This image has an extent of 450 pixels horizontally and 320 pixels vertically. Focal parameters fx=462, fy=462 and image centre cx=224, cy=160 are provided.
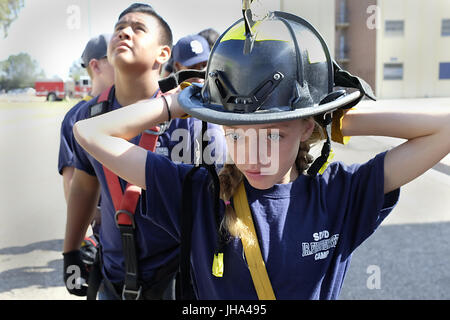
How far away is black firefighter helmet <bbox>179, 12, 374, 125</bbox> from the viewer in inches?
59.6

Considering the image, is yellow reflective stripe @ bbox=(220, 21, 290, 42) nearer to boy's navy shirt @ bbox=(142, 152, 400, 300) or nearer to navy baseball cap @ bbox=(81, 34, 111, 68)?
boy's navy shirt @ bbox=(142, 152, 400, 300)

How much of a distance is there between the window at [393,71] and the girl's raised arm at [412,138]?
4000 cm

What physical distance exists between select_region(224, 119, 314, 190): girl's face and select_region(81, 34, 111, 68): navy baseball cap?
284cm

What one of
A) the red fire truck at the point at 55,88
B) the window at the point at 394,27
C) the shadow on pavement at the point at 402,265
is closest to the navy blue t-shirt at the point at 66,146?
the shadow on pavement at the point at 402,265

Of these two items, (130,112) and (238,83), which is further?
(130,112)

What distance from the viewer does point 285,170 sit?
66.4 inches

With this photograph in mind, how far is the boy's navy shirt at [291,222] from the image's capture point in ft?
5.49

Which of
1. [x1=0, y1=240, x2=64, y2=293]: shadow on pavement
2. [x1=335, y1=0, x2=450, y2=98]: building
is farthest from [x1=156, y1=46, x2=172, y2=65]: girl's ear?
[x1=335, y1=0, x2=450, y2=98]: building

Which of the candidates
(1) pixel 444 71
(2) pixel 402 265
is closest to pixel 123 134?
(2) pixel 402 265

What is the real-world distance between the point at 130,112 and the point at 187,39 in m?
2.94

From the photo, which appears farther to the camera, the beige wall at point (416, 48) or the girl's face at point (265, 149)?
the beige wall at point (416, 48)

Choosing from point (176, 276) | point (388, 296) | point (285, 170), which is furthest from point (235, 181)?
point (388, 296)

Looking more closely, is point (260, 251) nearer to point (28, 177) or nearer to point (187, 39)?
point (187, 39)

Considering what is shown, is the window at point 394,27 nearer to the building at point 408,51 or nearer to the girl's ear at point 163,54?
the building at point 408,51
